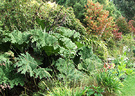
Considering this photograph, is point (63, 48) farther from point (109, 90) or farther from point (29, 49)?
point (109, 90)

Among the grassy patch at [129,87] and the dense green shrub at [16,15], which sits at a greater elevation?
the dense green shrub at [16,15]

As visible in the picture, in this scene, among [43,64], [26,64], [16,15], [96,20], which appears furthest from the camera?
[96,20]

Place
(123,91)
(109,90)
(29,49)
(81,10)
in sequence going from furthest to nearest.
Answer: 1. (81,10)
2. (29,49)
3. (123,91)
4. (109,90)

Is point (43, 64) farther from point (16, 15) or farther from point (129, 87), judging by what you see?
point (129, 87)

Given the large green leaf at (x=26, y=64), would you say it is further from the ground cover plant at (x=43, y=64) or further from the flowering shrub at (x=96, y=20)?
the flowering shrub at (x=96, y=20)

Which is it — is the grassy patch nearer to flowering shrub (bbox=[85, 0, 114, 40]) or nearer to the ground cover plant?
the ground cover plant

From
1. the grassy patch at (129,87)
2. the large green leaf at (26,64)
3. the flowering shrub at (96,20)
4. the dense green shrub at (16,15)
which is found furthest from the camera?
the flowering shrub at (96,20)

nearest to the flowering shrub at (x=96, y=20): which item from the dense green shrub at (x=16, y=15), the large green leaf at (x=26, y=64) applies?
the dense green shrub at (x=16, y=15)

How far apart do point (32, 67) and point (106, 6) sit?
7881 mm

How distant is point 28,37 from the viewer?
3242 millimetres

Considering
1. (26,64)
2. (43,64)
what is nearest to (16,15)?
(43,64)

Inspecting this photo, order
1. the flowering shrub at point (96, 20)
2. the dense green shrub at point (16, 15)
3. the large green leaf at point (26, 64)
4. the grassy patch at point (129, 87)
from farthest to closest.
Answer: the flowering shrub at point (96, 20) < the dense green shrub at point (16, 15) < the grassy patch at point (129, 87) < the large green leaf at point (26, 64)

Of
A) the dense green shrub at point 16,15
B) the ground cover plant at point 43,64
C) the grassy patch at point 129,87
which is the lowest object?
the grassy patch at point 129,87

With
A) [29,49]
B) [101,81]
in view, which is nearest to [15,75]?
[29,49]
